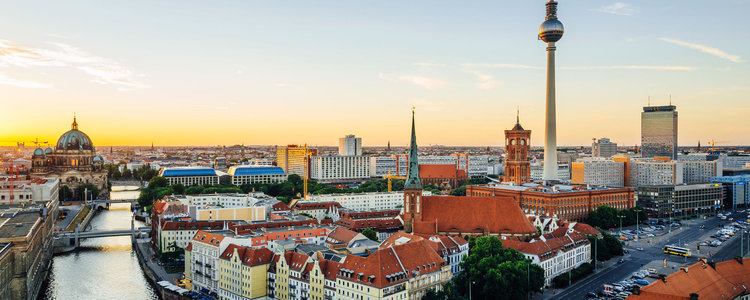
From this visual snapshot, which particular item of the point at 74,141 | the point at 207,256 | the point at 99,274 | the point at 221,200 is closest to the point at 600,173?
the point at 221,200

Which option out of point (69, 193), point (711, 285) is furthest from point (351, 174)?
point (711, 285)

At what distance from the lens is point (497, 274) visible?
3769 cm

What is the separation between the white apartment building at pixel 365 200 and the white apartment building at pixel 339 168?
1809 inches

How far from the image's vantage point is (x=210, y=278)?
43.7m

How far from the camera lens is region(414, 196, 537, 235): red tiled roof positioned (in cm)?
5084

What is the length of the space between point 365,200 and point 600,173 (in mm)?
54713

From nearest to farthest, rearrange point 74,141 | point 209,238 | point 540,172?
1. point 209,238
2. point 74,141
3. point 540,172

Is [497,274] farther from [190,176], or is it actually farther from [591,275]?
[190,176]

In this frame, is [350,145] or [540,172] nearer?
[540,172]

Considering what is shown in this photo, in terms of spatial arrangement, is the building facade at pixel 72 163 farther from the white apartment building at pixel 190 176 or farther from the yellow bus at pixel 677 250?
the yellow bus at pixel 677 250

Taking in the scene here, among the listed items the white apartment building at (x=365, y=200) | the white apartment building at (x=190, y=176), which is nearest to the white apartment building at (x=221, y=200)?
the white apartment building at (x=365, y=200)

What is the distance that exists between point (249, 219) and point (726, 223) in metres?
62.1

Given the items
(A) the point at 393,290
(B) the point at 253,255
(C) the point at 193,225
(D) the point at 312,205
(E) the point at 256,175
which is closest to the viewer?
(A) the point at 393,290

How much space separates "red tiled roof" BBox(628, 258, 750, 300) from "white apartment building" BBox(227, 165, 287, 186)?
104936mm
